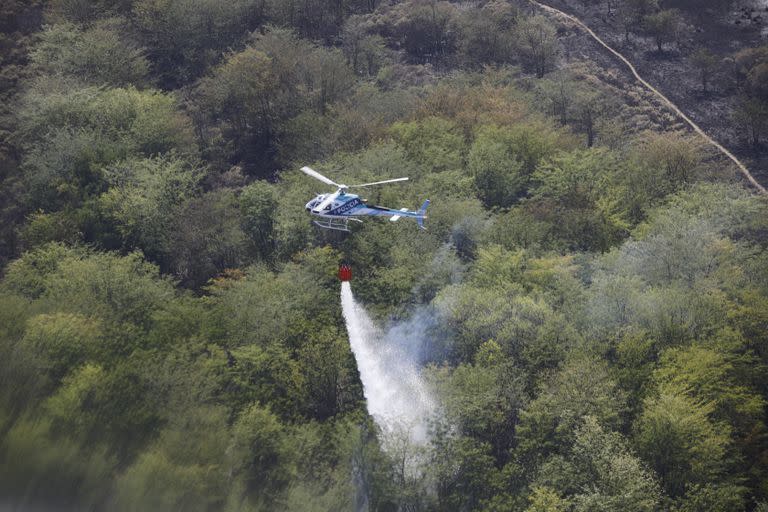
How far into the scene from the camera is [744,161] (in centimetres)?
9331

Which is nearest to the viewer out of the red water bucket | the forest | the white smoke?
the forest

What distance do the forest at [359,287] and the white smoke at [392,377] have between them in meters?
0.93

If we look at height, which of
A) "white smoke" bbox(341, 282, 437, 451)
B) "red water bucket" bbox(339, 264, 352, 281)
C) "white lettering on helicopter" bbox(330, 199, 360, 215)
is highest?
"white lettering on helicopter" bbox(330, 199, 360, 215)

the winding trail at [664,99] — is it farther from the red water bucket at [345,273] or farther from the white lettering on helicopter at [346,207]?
the white lettering on helicopter at [346,207]

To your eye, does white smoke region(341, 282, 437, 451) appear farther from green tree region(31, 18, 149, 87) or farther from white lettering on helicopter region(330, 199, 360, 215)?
green tree region(31, 18, 149, 87)

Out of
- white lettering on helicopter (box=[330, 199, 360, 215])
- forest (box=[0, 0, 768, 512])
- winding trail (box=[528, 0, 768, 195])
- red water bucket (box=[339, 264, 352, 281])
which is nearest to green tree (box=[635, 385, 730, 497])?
forest (box=[0, 0, 768, 512])

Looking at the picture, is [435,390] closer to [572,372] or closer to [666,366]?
[572,372]

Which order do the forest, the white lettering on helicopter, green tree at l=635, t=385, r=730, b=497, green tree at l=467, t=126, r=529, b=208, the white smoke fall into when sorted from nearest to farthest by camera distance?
green tree at l=635, t=385, r=730, b=497
the forest
the white smoke
the white lettering on helicopter
green tree at l=467, t=126, r=529, b=208

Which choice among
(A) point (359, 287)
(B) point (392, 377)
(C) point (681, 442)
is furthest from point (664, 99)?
(C) point (681, 442)

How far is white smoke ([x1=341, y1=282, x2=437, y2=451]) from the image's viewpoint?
173 ft

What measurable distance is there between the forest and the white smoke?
0.93m

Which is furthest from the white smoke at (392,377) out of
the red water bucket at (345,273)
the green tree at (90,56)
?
the green tree at (90,56)

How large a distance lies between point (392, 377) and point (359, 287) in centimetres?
989

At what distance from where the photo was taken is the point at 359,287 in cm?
6562
